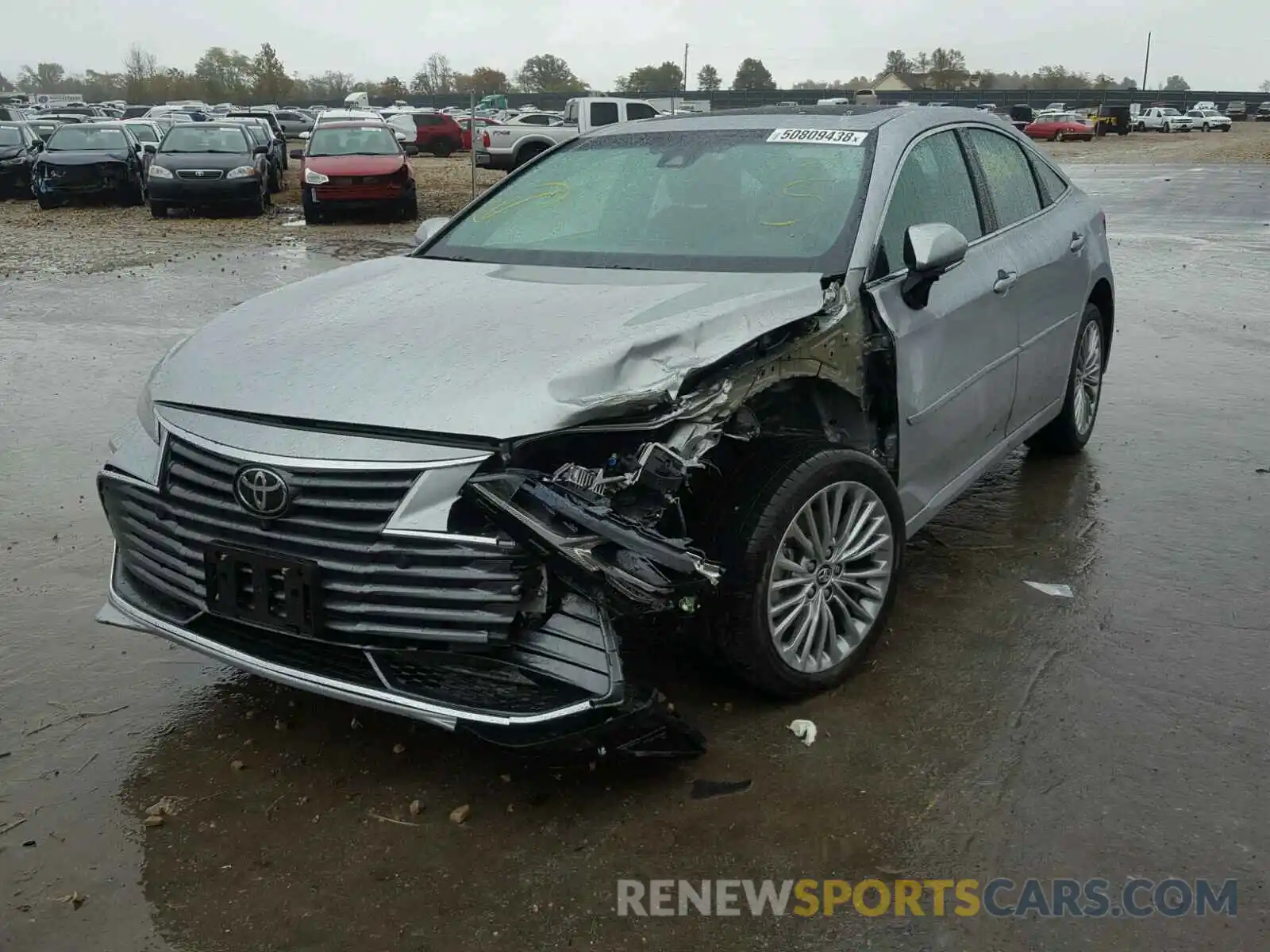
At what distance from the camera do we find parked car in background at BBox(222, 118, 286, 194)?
21.0 metres

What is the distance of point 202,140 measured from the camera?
63.0 ft

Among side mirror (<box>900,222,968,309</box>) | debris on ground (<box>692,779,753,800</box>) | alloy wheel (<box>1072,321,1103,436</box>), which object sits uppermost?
side mirror (<box>900,222,968,309</box>)

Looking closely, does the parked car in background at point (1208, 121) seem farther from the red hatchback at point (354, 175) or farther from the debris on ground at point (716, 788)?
the debris on ground at point (716, 788)

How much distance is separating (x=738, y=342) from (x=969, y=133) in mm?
2179

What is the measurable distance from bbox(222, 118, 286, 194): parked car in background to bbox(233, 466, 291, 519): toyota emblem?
19.1 metres

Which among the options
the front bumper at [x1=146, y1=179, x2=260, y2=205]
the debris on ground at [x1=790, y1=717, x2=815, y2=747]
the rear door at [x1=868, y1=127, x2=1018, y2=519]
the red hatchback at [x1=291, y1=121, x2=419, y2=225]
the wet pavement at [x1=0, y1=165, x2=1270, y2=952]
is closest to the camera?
the wet pavement at [x1=0, y1=165, x2=1270, y2=952]

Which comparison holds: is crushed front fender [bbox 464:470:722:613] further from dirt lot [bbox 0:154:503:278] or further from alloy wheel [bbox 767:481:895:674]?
dirt lot [bbox 0:154:503:278]

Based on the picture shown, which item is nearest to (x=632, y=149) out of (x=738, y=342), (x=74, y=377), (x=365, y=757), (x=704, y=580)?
(x=738, y=342)

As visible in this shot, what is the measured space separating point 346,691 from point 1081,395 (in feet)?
14.0

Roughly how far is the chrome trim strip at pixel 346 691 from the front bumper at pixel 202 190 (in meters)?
16.7

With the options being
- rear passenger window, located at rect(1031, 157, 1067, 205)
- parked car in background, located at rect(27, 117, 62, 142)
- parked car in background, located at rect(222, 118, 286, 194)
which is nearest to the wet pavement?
rear passenger window, located at rect(1031, 157, 1067, 205)

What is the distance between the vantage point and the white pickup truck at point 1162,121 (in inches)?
2469

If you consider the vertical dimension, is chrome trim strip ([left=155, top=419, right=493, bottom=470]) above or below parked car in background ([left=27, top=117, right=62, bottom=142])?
below

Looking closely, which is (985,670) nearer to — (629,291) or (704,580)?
(704,580)
